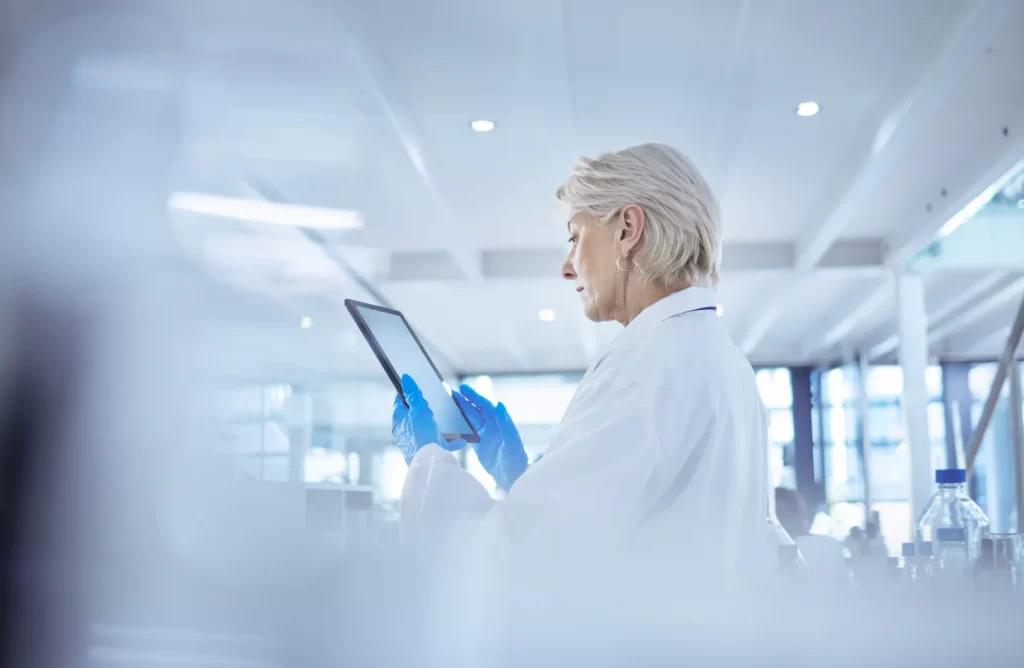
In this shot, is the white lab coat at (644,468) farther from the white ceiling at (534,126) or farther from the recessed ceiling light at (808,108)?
the recessed ceiling light at (808,108)

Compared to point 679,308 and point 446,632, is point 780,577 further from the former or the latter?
point 679,308

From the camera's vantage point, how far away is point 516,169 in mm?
3865

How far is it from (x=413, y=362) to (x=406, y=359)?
0.11ft

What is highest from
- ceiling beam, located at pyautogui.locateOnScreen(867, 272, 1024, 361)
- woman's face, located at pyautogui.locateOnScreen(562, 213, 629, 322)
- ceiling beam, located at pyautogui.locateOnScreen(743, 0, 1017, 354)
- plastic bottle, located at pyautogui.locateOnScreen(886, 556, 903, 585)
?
ceiling beam, located at pyautogui.locateOnScreen(743, 0, 1017, 354)

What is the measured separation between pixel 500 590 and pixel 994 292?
6.07 m

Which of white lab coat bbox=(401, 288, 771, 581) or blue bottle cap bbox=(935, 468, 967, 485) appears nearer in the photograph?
white lab coat bbox=(401, 288, 771, 581)

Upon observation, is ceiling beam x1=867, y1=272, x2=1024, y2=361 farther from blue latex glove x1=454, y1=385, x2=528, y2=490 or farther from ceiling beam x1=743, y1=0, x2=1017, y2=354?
blue latex glove x1=454, y1=385, x2=528, y2=490

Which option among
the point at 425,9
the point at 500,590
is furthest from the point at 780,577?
the point at 425,9

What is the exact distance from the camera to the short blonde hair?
1038mm

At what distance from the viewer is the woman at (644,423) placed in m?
0.77

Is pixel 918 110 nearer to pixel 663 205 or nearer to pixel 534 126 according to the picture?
pixel 534 126

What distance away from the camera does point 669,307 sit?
97 cm

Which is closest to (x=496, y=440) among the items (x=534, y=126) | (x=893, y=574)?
(x=893, y=574)

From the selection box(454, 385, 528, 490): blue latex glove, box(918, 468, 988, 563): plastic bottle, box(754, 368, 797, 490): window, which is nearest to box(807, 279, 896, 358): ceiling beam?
box(754, 368, 797, 490): window
